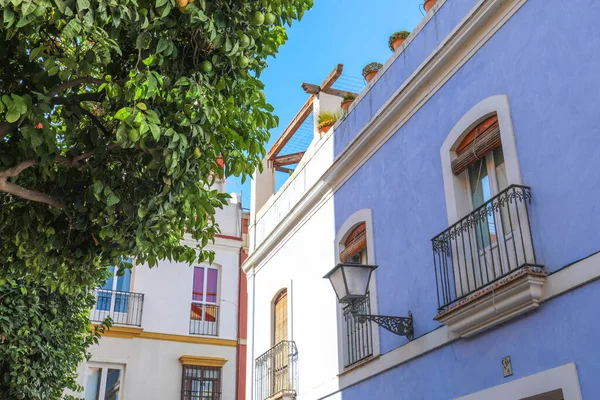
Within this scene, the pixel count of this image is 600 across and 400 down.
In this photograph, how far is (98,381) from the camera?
59.3ft

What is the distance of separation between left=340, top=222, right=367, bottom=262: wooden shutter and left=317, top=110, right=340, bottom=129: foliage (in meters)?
2.18

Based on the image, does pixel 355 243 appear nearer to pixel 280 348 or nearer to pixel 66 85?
pixel 280 348

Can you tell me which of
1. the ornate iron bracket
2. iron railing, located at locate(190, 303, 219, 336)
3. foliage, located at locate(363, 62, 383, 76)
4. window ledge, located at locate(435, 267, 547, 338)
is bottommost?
window ledge, located at locate(435, 267, 547, 338)

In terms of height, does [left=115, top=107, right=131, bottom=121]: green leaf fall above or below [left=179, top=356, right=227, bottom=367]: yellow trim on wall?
below

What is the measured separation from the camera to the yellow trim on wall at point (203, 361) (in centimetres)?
1889

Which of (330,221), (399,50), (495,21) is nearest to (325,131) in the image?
(330,221)

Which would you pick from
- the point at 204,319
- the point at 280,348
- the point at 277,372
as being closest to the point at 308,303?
the point at 280,348

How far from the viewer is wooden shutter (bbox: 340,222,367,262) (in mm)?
10359

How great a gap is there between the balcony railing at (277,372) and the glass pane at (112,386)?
6.52 meters

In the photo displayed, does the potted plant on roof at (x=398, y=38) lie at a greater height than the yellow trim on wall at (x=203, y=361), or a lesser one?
greater

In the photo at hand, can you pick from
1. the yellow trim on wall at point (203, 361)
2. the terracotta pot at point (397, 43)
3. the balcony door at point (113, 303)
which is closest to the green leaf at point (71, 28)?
the terracotta pot at point (397, 43)

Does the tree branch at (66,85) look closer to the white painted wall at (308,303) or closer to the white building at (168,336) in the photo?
the white painted wall at (308,303)

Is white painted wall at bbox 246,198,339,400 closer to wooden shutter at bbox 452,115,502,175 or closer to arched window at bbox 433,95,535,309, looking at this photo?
arched window at bbox 433,95,535,309

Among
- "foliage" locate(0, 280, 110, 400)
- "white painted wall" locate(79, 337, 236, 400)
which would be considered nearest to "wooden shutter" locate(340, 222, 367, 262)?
"foliage" locate(0, 280, 110, 400)
